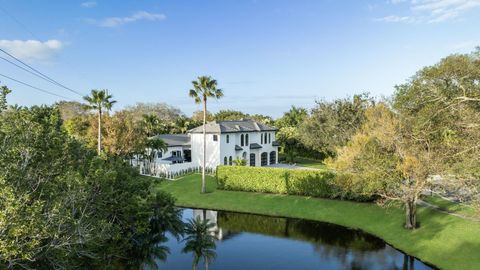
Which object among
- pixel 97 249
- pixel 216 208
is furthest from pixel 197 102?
pixel 97 249

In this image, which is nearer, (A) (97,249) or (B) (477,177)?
(A) (97,249)

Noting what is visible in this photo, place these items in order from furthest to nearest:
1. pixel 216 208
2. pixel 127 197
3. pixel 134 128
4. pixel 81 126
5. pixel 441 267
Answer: pixel 81 126 → pixel 134 128 → pixel 216 208 → pixel 441 267 → pixel 127 197

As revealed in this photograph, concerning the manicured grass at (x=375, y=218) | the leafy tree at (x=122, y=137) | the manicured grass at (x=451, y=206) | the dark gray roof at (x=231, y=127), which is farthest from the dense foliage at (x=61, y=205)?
the dark gray roof at (x=231, y=127)

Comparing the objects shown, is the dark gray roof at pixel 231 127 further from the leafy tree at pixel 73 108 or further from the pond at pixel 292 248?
the leafy tree at pixel 73 108

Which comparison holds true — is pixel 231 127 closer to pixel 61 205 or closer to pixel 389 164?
pixel 389 164

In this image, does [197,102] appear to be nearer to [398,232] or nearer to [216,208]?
[216,208]

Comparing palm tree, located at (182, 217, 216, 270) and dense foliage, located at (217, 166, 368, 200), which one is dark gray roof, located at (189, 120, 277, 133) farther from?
palm tree, located at (182, 217, 216, 270)
